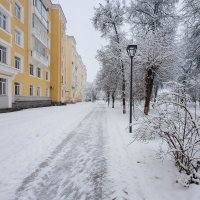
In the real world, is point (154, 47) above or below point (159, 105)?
above

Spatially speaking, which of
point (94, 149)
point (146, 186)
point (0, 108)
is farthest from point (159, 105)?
point (0, 108)

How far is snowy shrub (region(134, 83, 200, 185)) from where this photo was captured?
3938mm

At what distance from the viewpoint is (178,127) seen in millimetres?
4230

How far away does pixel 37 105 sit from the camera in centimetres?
2706

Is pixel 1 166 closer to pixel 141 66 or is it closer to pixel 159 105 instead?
pixel 159 105

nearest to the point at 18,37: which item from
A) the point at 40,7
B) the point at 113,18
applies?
the point at 40,7

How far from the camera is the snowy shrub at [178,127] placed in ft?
12.9

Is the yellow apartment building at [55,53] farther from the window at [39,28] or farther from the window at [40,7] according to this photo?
the window at [39,28]

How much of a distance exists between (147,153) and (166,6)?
A: 16.8 meters

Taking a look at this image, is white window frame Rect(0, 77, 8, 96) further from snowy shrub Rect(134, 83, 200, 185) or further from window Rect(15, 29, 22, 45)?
snowy shrub Rect(134, 83, 200, 185)

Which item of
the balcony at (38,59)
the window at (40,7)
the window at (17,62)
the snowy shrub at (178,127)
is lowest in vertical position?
the snowy shrub at (178,127)

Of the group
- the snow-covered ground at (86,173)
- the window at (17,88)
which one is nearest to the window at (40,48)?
the window at (17,88)

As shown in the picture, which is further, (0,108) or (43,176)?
(0,108)

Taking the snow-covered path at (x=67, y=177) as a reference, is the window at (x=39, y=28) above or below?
above
